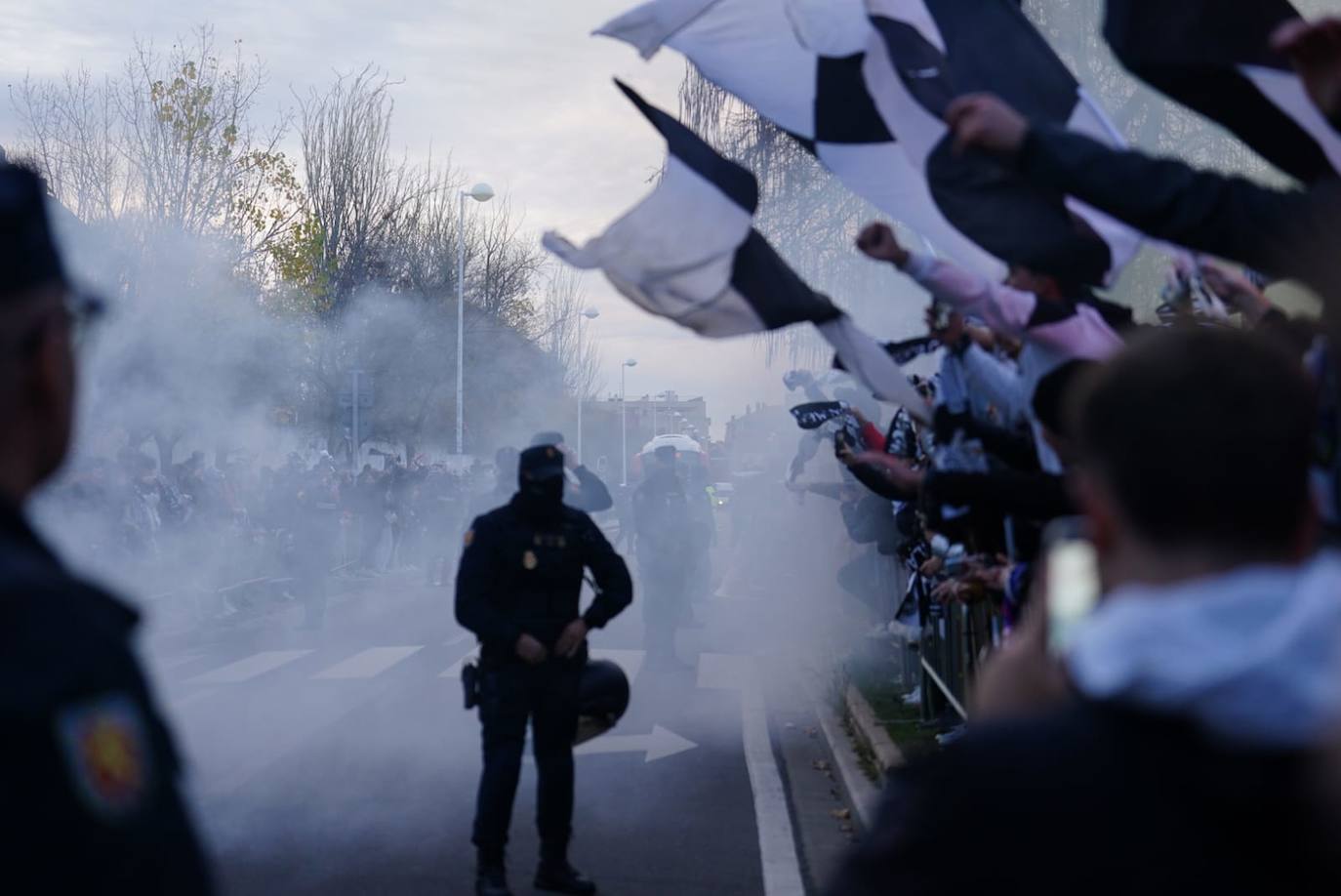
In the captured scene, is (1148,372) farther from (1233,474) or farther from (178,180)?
(178,180)

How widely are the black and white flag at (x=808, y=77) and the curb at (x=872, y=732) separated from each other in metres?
3.05

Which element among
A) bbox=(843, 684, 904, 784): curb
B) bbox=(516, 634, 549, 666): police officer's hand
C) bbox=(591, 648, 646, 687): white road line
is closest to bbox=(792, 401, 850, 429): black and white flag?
bbox=(843, 684, 904, 784): curb

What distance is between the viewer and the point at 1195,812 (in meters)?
1.23

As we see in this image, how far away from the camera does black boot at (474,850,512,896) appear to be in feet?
18.3

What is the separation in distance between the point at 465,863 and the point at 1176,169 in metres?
4.58

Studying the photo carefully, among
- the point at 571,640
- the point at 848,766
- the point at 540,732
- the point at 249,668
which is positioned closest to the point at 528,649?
the point at 571,640

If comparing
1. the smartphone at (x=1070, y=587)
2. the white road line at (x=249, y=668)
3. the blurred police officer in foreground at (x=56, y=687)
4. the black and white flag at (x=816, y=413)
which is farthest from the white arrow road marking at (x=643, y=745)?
the blurred police officer in foreground at (x=56, y=687)

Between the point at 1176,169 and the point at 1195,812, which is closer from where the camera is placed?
the point at 1195,812

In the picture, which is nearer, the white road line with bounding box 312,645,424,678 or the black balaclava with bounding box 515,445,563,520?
the black balaclava with bounding box 515,445,563,520

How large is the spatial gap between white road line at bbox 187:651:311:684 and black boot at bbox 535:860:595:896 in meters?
6.41

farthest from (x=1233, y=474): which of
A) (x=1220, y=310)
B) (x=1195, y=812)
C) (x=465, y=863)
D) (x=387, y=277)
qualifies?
(x=387, y=277)

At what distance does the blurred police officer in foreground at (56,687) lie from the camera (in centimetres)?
121

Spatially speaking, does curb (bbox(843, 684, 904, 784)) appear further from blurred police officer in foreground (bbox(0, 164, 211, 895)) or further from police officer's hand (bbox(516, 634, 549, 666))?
blurred police officer in foreground (bbox(0, 164, 211, 895))

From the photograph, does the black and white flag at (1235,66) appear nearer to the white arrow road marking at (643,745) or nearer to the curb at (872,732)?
the curb at (872,732)
